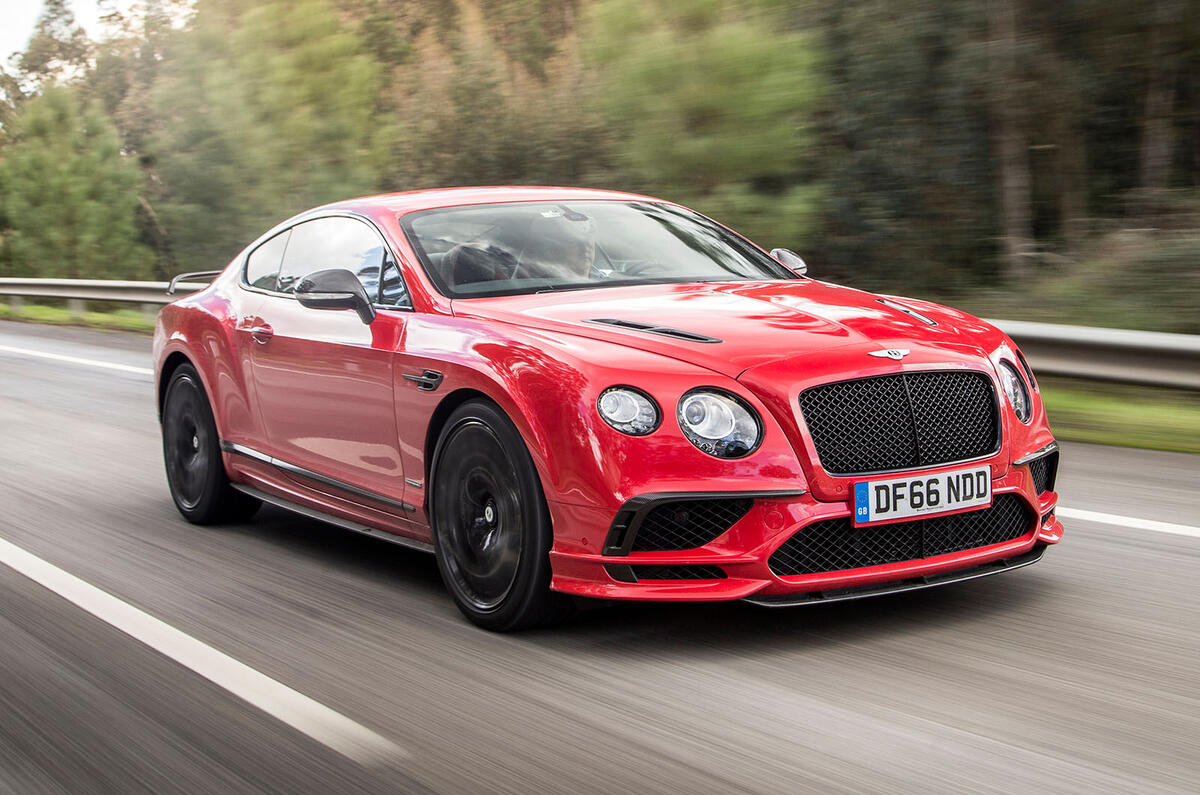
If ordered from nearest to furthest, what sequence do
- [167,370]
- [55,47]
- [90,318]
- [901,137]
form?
1. [167,370]
2. [901,137]
3. [90,318]
4. [55,47]

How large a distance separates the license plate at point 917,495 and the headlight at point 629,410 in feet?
2.04

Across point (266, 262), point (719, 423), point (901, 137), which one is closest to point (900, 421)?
point (719, 423)

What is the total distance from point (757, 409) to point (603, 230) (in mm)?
1739

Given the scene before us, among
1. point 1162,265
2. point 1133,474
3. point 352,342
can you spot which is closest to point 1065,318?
point 1162,265

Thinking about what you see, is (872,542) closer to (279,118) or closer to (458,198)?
(458,198)

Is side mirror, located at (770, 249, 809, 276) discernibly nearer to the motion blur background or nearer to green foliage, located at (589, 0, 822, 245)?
the motion blur background

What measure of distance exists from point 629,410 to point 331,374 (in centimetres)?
171

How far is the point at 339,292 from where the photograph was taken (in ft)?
16.7

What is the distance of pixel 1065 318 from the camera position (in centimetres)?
1225

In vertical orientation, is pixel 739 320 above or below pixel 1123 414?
above

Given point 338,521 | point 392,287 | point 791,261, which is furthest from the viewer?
point 791,261

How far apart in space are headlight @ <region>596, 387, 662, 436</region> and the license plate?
62 cm

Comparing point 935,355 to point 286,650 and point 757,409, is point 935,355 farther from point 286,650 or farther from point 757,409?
point 286,650

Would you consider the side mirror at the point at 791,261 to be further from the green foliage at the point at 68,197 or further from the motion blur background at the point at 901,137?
the green foliage at the point at 68,197
